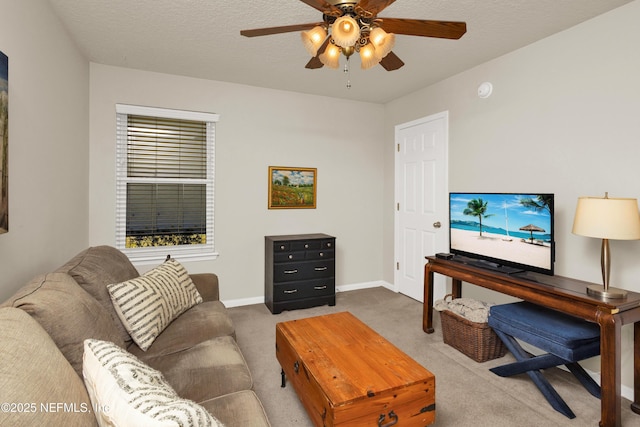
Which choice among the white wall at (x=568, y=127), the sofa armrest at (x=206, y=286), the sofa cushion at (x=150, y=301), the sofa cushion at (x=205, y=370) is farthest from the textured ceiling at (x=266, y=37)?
the sofa cushion at (x=205, y=370)

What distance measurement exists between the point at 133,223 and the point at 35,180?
5.28 feet

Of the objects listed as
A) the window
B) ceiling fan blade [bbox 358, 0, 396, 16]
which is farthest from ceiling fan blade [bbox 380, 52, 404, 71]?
the window

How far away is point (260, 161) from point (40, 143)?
88.1 inches

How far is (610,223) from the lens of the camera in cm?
194

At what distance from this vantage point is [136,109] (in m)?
3.45

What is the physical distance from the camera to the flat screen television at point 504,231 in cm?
238

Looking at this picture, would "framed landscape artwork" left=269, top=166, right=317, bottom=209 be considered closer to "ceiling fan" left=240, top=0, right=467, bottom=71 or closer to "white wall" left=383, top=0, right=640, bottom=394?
"white wall" left=383, top=0, right=640, bottom=394

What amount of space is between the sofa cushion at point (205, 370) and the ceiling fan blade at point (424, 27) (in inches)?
76.8

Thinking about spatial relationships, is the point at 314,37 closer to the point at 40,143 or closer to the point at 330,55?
the point at 330,55

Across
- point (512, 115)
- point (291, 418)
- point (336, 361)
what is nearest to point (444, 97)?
point (512, 115)

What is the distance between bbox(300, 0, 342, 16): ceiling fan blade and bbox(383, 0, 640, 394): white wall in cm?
203

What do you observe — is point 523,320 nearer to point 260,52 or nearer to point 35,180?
point 260,52

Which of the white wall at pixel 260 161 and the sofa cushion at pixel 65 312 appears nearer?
the sofa cushion at pixel 65 312

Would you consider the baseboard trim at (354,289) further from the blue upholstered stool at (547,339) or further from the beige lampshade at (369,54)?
the beige lampshade at (369,54)
